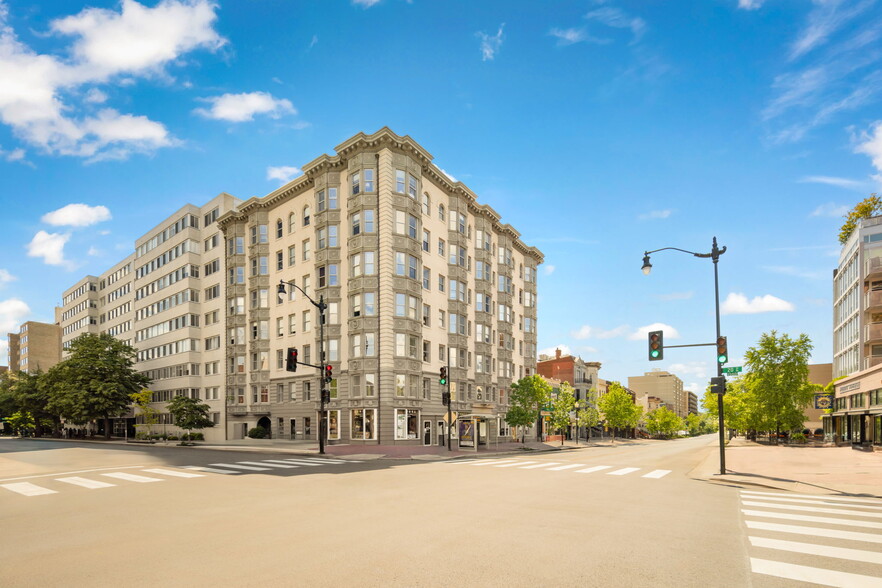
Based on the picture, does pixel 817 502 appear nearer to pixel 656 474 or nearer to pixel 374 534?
pixel 656 474

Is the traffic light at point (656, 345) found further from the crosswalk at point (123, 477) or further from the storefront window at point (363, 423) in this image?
the storefront window at point (363, 423)

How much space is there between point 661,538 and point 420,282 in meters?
37.8

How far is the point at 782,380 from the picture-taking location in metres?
53.1

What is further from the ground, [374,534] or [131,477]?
[374,534]

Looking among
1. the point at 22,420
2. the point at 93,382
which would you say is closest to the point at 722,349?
the point at 93,382

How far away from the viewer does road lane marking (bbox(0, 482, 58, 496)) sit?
16.3 meters

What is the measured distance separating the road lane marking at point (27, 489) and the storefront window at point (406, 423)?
87.1ft

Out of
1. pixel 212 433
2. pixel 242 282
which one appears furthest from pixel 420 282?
pixel 212 433

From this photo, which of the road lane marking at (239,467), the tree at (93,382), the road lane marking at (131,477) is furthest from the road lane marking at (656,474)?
the tree at (93,382)

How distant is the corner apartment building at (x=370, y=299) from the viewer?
43.7 meters

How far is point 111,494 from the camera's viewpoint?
15375 millimetres

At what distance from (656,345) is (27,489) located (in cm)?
2368

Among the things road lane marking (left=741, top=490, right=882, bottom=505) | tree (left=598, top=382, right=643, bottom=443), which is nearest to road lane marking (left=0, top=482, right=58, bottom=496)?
road lane marking (left=741, top=490, right=882, bottom=505)

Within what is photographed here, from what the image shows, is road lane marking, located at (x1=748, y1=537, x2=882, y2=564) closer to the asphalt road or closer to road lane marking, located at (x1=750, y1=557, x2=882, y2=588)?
the asphalt road
